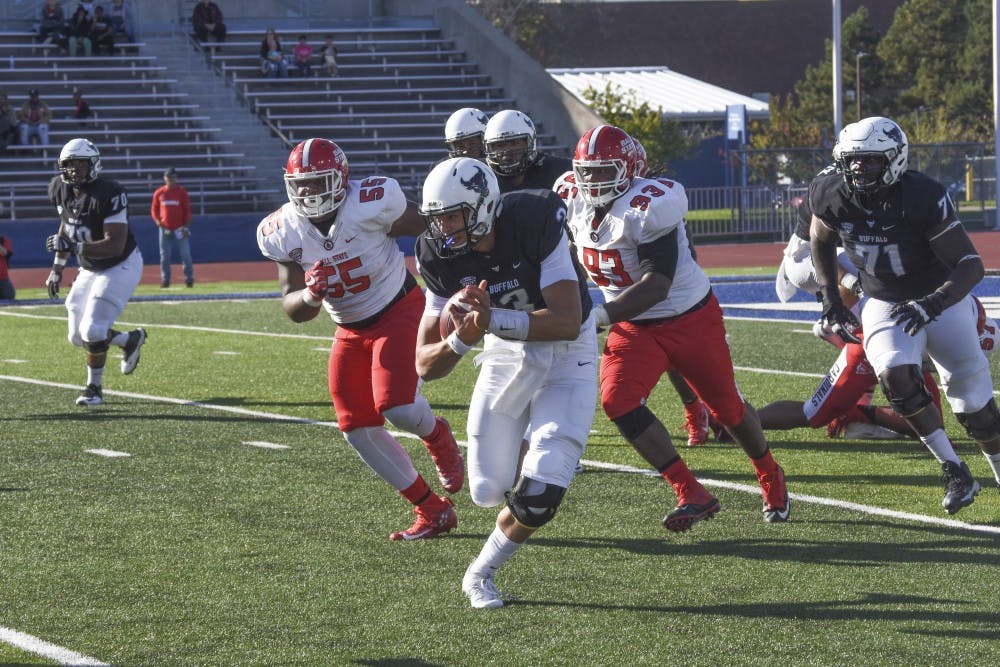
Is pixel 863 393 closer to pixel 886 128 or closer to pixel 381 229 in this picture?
pixel 886 128

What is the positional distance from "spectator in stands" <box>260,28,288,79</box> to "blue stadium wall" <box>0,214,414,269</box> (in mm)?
4968

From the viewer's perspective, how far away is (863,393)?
815 cm

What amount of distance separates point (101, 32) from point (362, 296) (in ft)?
82.1

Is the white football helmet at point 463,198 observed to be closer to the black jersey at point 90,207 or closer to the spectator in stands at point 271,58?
the black jersey at point 90,207

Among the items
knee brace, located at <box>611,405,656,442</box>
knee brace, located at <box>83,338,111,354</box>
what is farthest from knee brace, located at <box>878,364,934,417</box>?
knee brace, located at <box>83,338,111,354</box>

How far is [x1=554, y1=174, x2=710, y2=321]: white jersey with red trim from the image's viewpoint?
6.20 meters

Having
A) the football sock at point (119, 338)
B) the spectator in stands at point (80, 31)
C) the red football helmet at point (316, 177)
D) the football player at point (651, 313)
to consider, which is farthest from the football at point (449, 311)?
the spectator in stands at point (80, 31)

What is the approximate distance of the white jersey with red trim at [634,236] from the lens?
620 centimetres

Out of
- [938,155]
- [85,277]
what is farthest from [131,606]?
[938,155]

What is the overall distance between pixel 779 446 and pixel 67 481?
378 centimetres

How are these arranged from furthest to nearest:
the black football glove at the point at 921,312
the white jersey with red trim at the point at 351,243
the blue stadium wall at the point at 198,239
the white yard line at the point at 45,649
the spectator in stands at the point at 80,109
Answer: the spectator in stands at the point at 80,109
the blue stadium wall at the point at 198,239
the white jersey with red trim at the point at 351,243
the black football glove at the point at 921,312
the white yard line at the point at 45,649

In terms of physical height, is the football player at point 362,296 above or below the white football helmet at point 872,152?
below

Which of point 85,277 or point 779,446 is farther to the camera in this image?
point 85,277

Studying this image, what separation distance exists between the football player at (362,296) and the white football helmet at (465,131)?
1031 millimetres
